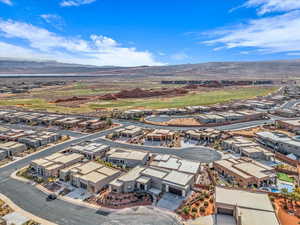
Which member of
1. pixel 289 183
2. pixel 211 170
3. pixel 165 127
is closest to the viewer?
pixel 289 183

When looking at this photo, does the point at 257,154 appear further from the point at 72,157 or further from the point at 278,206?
the point at 72,157

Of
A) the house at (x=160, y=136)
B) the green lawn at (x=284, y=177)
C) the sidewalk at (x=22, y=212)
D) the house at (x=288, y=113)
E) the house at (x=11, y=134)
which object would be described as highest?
the house at (x=288, y=113)

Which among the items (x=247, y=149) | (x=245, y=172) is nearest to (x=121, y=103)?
(x=247, y=149)

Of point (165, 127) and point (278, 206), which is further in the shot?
point (165, 127)

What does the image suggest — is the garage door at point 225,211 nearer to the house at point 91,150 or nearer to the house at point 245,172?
the house at point 245,172

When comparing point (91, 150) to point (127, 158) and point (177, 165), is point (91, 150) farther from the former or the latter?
point (177, 165)

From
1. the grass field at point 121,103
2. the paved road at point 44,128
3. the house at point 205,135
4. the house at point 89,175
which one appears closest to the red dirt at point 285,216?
the house at point 89,175

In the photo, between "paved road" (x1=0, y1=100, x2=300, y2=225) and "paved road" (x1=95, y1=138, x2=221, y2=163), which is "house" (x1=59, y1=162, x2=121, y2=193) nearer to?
"paved road" (x1=0, y1=100, x2=300, y2=225)

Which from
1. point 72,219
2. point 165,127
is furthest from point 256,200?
point 165,127
